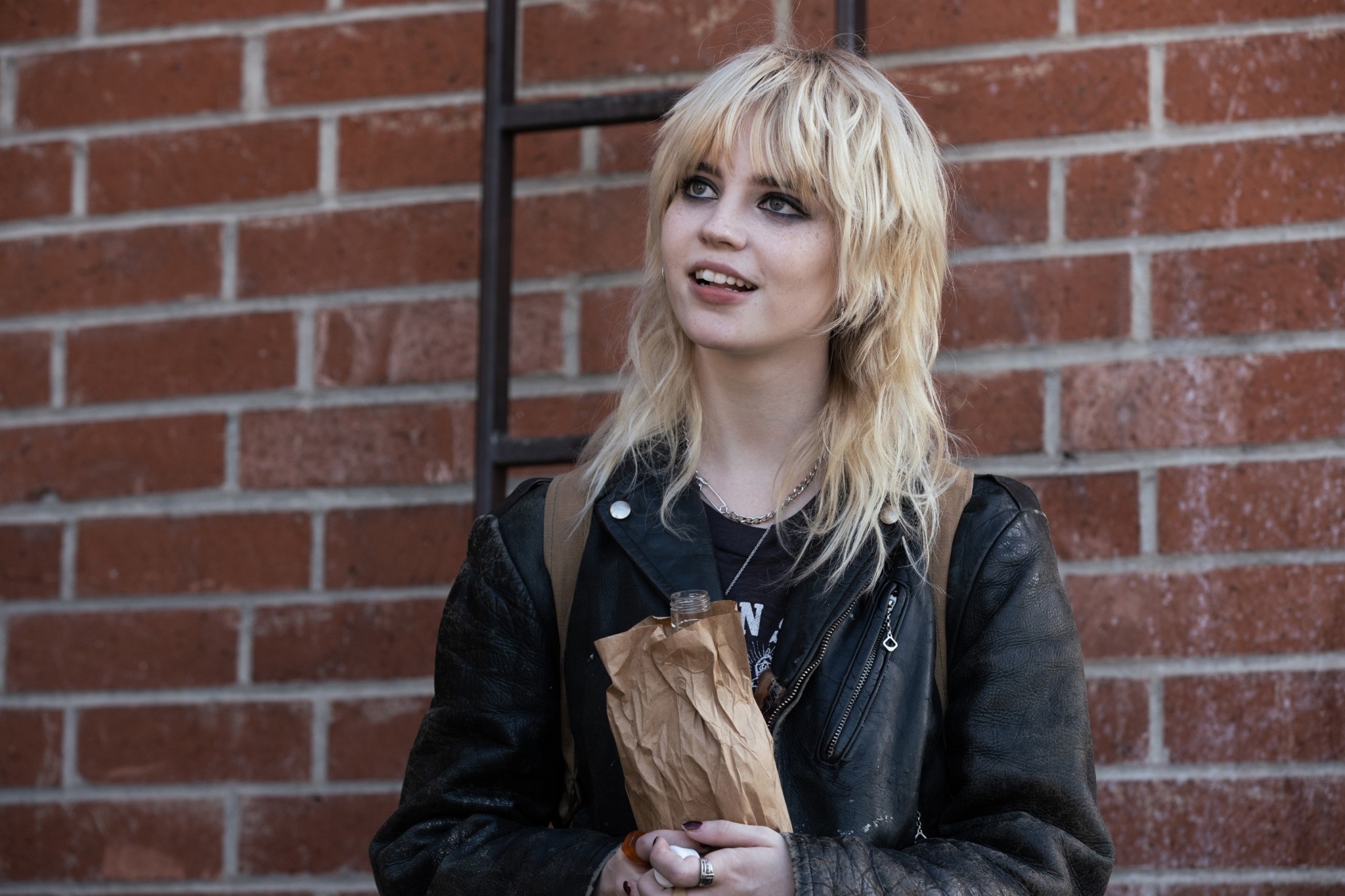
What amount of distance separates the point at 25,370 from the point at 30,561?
0.33m

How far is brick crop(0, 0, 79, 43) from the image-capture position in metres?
2.77

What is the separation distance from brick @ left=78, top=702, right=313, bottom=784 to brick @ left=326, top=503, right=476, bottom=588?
0.24m

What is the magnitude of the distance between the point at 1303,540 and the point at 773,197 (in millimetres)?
943

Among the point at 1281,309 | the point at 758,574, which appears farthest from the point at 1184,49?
the point at 758,574

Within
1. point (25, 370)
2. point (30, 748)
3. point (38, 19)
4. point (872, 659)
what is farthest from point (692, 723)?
point (38, 19)

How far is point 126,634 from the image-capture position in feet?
8.70

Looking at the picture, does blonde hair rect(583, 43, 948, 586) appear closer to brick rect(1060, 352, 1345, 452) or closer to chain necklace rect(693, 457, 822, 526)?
chain necklace rect(693, 457, 822, 526)

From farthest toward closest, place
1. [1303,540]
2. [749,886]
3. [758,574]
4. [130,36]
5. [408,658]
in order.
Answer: [130,36]
[408,658]
[1303,540]
[758,574]
[749,886]

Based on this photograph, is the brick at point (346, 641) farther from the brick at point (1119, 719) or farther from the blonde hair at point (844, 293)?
the brick at point (1119, 719)

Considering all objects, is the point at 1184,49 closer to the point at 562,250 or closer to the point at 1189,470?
the point at 1189,470

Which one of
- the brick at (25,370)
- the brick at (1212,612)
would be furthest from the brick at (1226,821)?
the brick at (25,370)

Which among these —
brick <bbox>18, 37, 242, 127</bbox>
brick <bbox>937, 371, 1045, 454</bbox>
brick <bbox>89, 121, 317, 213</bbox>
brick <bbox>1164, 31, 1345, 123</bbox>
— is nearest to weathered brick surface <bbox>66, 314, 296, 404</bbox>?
brick <bbox>89, 121, 317, 213</bbox>

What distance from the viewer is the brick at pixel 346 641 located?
2543mm

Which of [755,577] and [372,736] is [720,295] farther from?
[372,736]
